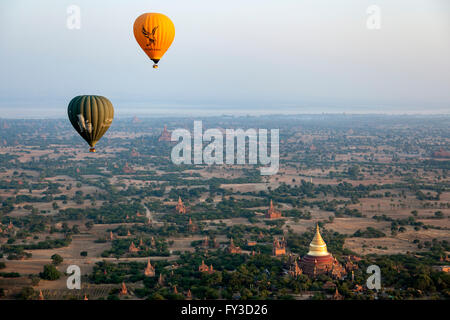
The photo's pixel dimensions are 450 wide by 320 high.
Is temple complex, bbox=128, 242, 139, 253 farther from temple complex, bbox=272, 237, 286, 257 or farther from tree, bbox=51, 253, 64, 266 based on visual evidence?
temple complex, bbox=272, 237, 286, 257

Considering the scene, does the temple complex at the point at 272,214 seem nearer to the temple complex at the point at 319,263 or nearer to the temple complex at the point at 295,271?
the temple complex at the point at 319,263

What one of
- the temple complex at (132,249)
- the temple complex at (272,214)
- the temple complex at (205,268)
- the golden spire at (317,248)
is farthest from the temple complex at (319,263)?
the temple complex at (272,214)

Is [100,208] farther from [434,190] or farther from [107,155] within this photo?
[107,155]

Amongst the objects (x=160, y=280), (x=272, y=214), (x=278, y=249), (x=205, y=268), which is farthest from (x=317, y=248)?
(x=272, y=214)

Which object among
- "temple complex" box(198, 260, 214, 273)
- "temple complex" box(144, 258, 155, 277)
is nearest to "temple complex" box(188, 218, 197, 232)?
"temple complex" box(144, 258, 155, 277)

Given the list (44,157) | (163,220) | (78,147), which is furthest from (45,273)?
(78,147)

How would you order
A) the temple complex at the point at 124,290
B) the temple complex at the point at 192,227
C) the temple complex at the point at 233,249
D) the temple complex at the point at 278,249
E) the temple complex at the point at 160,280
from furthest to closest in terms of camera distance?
the temple complex at the point at 192,227 → the temple complex at the point at 233,249 → the temple complex at the point at 278,249 → the temple complex at the point at 160,280 → the temple complex at the point at 124,290
